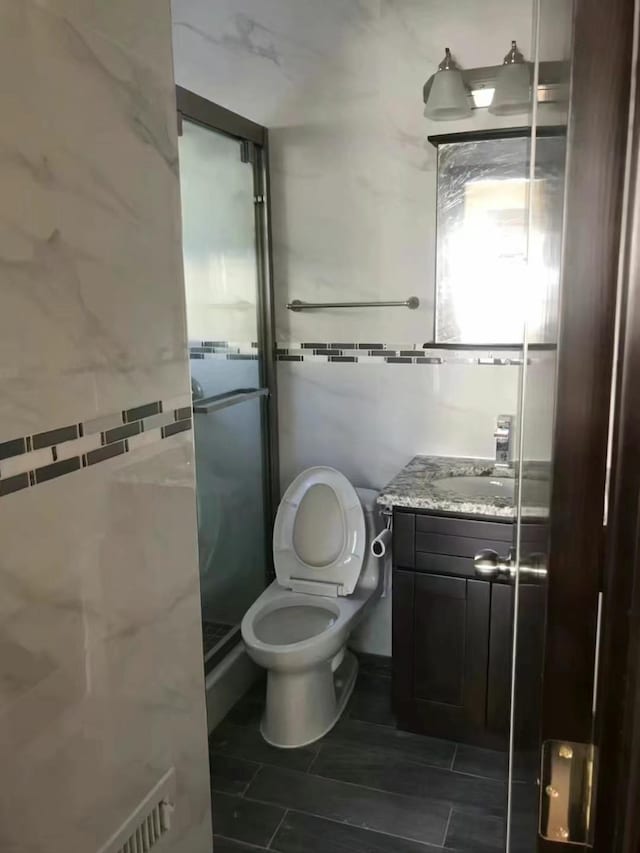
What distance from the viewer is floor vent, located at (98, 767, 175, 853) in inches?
54.6

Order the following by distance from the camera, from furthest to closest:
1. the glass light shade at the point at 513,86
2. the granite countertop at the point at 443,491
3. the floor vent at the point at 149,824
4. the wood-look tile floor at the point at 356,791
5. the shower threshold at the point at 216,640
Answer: the shower threshold at the point at 216,640 < the glass light shade at the point at 513,86 < the granite countertop at the point at 443,491 < the wood-look tile floor at the point at 356,791 < the floor vent at the point at 149,824

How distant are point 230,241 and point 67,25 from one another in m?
1.45

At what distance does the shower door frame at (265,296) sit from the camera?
8.40ft

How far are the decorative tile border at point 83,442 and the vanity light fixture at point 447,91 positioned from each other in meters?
1.50

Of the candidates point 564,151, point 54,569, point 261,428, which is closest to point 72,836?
point 54,569

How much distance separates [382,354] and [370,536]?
0.70m

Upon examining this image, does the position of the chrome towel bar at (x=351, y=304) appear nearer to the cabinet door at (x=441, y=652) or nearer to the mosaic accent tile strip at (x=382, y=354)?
the mosaic accent tile strip at (x=382, y=354)

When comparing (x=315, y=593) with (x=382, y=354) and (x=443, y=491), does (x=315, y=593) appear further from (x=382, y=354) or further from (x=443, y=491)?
(x=382, y=354)

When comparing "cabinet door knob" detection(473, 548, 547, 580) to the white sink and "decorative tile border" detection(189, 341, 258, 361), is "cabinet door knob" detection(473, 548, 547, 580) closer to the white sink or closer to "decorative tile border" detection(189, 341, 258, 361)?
the white sink

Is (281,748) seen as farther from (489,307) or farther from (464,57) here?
(464,57)

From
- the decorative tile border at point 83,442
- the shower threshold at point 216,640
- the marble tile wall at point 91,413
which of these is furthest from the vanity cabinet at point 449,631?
the decorative tile border at point 83,442

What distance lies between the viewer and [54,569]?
3.87 ft

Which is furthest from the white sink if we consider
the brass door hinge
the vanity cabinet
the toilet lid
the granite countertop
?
the brass door hinge

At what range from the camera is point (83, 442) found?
4.06ft
